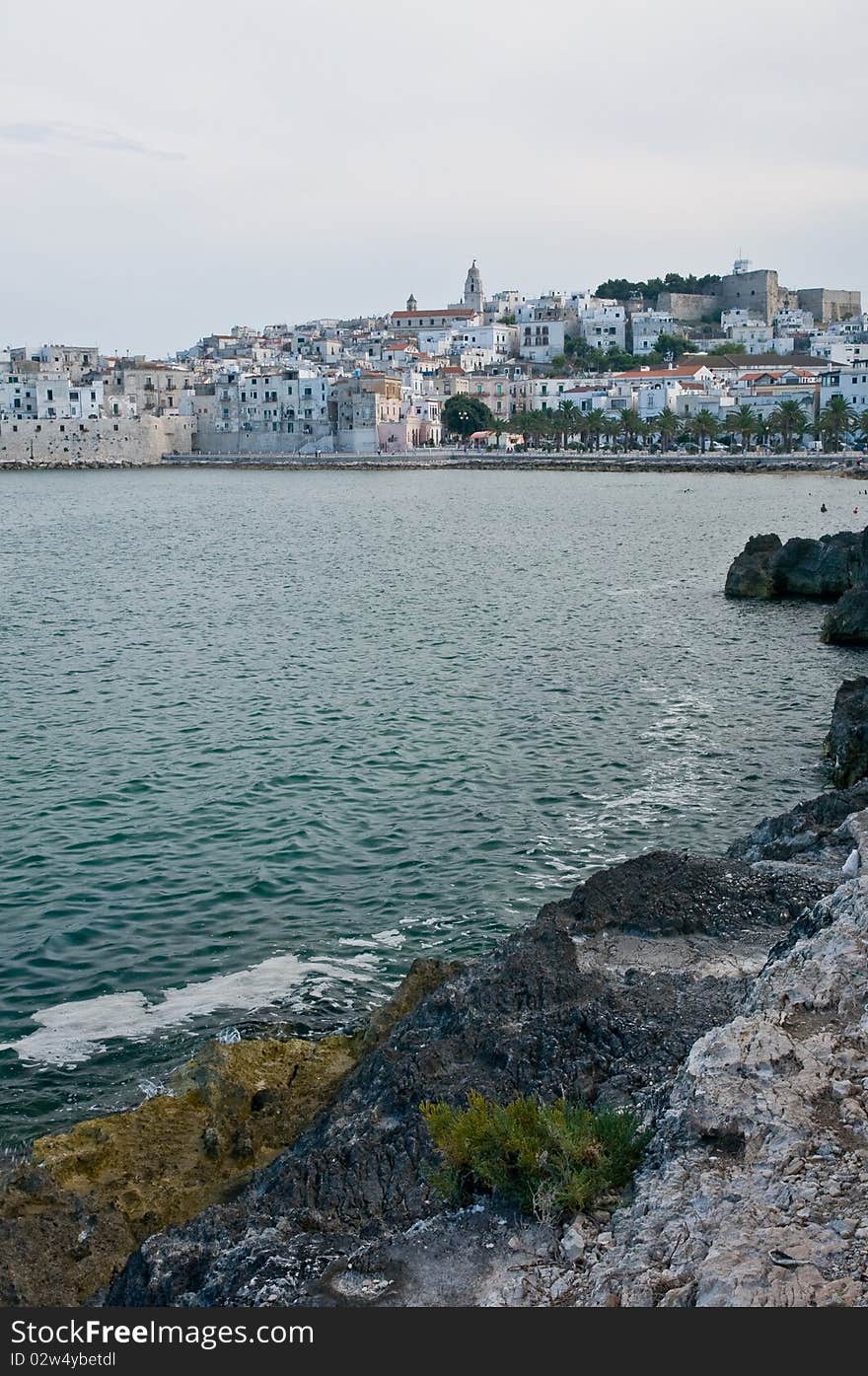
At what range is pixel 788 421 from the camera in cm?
10688

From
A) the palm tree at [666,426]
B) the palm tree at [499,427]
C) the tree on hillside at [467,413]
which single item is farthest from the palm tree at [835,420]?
the tree on hillside at [467,413]

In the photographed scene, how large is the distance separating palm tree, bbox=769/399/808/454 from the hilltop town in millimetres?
198

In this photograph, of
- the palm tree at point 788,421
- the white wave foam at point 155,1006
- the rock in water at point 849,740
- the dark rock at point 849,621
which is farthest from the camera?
the palm tree at point 788,421

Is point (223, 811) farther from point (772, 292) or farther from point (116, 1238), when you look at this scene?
point (772, 292)

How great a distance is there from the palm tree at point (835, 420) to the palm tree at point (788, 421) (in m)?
1.70

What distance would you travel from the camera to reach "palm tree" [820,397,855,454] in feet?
343

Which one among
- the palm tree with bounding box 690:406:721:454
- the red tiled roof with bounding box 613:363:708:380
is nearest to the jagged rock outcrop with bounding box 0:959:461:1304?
the palm tree with bounding box 690:406:721:454

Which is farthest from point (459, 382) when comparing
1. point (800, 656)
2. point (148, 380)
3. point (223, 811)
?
point (223, 811)

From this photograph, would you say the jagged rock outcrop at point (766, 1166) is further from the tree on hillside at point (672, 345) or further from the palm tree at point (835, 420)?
the tree on hillside at point (672, 345)

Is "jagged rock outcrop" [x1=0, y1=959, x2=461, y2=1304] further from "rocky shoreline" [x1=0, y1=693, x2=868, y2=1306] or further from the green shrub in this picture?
the green shrub

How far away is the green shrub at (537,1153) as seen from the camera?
588cm

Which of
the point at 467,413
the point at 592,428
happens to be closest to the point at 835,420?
the point at 592,428

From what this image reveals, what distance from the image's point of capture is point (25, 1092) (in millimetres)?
9711

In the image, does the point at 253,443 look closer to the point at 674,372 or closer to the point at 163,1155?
the point at 674,372
